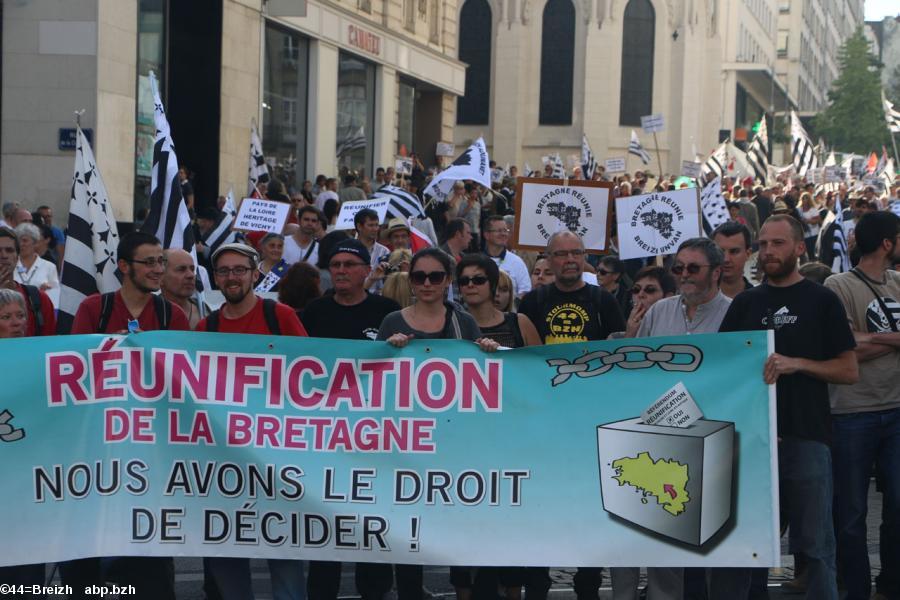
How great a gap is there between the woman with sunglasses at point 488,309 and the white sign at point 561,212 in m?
4.30

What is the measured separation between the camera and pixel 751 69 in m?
77.1

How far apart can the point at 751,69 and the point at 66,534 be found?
7437 centimetres

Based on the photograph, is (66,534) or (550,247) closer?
(66,534)

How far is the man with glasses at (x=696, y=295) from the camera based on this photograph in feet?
22.5

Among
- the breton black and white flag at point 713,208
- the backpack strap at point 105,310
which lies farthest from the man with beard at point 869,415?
the breton black and white flag at point 713,208

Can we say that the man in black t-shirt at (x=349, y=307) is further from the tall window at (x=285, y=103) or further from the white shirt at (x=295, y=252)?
the tall window at (x=285, y=103)

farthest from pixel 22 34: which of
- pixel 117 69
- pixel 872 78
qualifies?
pixel 872 78

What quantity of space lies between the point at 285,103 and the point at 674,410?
74.9 feet

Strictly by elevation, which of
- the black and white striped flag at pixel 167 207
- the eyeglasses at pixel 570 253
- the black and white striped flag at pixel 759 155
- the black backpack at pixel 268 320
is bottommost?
the black backpack at pixel 268 320

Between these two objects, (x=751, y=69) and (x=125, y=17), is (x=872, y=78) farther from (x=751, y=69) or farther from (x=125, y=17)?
(x=125, y=17)

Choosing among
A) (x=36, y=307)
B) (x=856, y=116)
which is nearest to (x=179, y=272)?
(x=36, y=307)

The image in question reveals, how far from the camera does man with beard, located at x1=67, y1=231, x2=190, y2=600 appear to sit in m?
6.32

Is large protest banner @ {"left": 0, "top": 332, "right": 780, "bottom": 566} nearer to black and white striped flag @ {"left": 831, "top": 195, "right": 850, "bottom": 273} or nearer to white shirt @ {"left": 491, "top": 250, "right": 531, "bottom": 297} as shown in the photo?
white shirt @ {"left": 491, "top": 250, "right": 531, "bottom": 297}

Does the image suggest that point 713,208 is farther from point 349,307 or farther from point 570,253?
point 349,307
